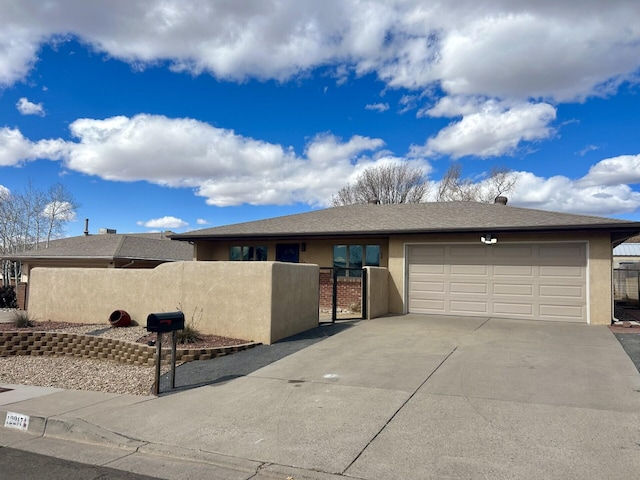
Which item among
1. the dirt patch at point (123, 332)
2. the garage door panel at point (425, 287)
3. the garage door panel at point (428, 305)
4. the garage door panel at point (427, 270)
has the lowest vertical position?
the dirt patch at point (123, 332)

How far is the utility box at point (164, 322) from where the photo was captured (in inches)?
271

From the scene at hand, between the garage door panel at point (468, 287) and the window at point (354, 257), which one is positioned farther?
the window at point (354, 257)

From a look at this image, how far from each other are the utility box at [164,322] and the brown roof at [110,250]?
16.4 meters

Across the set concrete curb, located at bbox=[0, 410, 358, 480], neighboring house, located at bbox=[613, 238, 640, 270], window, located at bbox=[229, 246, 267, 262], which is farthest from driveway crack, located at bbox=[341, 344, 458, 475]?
neighboring house, located at bbox=[613, 238, 640, 270]

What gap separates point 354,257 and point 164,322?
36.0 feet

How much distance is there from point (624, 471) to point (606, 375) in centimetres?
356

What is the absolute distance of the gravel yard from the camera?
8.02 metres

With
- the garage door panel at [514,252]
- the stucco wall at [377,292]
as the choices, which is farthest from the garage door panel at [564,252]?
the stucco wall at [377,292]

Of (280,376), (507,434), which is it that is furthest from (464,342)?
(507,434)

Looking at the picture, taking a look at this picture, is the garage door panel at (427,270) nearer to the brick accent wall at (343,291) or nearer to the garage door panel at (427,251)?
the garage door panel at (427,251)

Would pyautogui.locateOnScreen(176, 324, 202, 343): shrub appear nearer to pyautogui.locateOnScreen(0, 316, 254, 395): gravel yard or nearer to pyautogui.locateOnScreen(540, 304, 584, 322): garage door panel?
pyautogui.locateOnScreen(0, 316, 254, 395): gravel yard

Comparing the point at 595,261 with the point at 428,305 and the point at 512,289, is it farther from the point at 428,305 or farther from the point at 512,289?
the point at 428,305

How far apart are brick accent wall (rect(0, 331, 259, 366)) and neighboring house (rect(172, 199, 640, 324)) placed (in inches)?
250

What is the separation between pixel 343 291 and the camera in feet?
56.9
